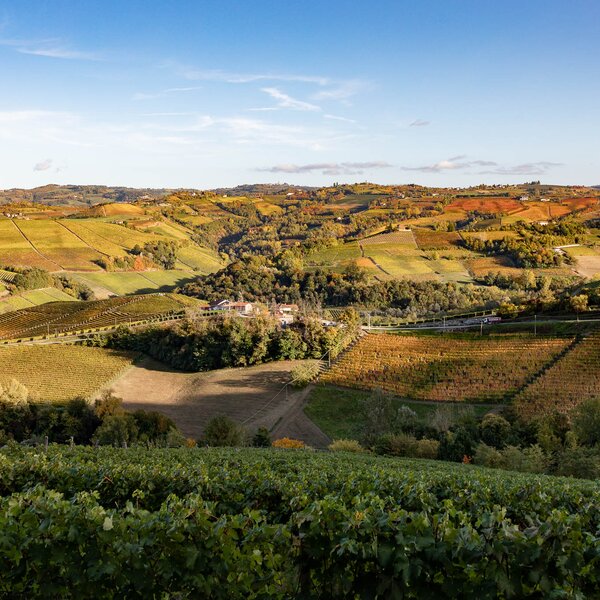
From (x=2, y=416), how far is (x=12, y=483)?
111ft

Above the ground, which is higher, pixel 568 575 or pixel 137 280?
pixel 568 575

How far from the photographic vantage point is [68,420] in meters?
41.3

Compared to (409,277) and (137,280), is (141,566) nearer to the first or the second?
(409,277)

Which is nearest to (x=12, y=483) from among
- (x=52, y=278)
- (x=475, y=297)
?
(x=475, y=297)

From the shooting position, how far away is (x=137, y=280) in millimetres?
141625

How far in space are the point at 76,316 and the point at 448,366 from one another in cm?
5820

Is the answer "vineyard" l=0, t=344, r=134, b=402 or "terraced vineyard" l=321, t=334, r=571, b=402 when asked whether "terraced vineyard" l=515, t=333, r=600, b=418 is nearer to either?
"terraced vineyard" l=321, t=334, r=571, b=402

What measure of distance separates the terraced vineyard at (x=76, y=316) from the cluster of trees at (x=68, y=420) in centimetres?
3338

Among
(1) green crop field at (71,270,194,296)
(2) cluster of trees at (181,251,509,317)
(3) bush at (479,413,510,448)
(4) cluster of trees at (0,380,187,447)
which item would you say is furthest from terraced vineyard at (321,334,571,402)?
(1) green crop field at (71,270,194,296)

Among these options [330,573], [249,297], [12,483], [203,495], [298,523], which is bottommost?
[249,297]

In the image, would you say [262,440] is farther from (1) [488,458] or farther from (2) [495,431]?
(1) [488,458]

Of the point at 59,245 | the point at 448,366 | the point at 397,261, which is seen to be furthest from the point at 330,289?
the point at 59,245

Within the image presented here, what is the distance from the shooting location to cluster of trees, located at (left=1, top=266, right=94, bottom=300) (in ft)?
350

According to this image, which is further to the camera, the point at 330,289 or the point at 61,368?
the point at 330,289
